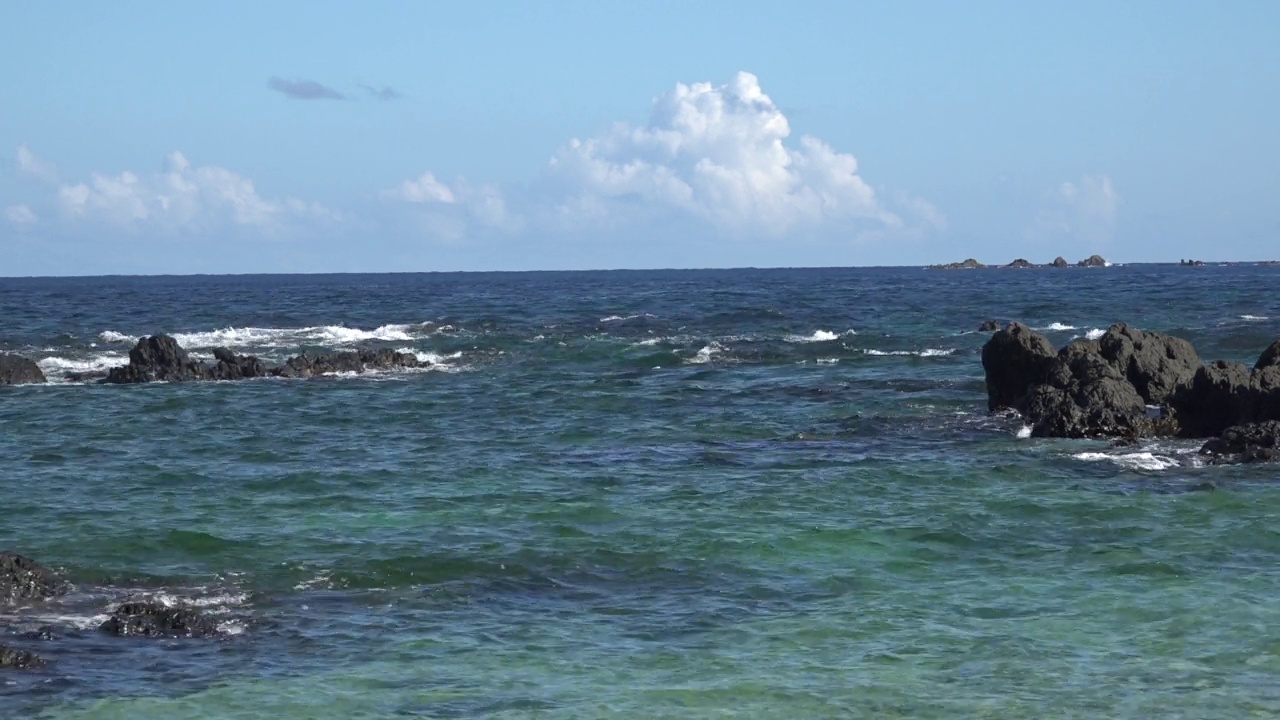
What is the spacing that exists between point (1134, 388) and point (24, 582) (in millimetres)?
20641

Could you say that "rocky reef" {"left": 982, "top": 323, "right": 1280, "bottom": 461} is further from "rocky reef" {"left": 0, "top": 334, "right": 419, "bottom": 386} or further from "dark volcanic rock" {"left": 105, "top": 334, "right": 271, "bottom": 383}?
"dark volcanic rock" {"left": 105, "top": 334, "right": 271, "bottom": 383}

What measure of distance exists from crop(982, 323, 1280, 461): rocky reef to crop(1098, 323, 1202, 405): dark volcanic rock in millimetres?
20

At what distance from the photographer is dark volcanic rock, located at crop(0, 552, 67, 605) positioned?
15.8m

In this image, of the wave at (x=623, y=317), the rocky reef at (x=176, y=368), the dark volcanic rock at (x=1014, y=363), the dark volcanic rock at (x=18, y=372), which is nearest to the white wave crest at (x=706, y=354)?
the rocky reef at (x=176, y=368)

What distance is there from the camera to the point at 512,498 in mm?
22047

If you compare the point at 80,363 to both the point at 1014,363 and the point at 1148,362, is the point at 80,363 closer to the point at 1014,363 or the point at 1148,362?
the point at 1014,363

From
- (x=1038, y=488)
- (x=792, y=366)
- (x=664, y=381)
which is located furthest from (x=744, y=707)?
(x=792, y=366)

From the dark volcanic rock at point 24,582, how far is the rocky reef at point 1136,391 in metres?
17.2

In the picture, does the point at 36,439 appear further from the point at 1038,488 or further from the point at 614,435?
the point at 1038,488

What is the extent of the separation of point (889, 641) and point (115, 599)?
823cm

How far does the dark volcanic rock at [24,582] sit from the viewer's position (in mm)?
15766

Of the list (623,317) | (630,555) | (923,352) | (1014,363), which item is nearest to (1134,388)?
(1014,363)

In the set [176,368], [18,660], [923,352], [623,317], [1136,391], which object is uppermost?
[1136,391]

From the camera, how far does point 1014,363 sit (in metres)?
30.3
